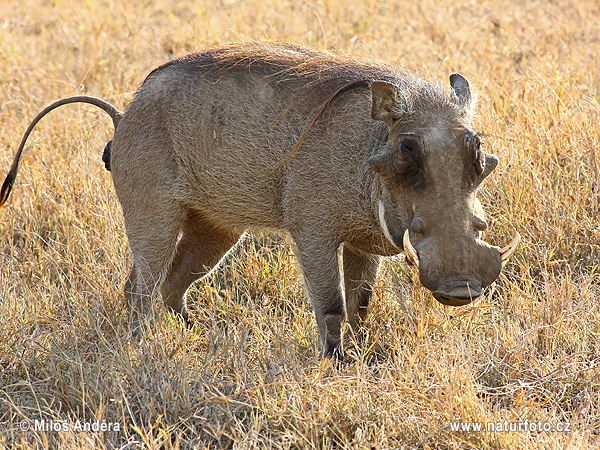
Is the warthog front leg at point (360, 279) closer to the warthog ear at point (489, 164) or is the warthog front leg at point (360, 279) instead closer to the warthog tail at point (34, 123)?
the warthog ear at point (489, 164)

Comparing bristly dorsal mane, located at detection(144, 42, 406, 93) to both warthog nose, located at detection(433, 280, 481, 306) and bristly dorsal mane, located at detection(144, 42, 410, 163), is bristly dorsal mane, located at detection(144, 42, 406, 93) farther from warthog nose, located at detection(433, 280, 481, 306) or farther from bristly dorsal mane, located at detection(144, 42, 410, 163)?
warthog nose, located at detection(433, 280, 481, 306)

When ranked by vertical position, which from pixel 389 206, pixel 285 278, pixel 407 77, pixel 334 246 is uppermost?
pixel 407 77

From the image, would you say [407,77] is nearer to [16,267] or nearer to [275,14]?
[16,267]

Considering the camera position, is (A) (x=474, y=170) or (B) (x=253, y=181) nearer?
(A) (x=474, y=170)

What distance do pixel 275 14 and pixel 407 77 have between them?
165 inches

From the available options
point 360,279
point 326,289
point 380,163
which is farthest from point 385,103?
point 360,279

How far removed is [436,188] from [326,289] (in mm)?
728

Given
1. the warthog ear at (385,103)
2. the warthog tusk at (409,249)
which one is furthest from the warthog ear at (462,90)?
the warthog tusk at (409,249)

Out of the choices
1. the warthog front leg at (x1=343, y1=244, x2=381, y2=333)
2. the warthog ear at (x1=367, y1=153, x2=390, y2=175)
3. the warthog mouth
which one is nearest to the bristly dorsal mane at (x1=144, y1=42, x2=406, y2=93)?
the warthog ear at (x1=367, y1=153, x2=390, y2=175)

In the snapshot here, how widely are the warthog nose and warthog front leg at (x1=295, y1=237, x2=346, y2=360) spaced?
0.70 m

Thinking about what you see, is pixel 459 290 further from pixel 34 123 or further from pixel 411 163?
pixel 34 123

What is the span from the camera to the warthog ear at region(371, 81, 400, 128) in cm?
281

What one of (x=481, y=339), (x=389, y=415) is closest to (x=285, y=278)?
(x=481, y=339)

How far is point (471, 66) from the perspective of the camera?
17.5ft
